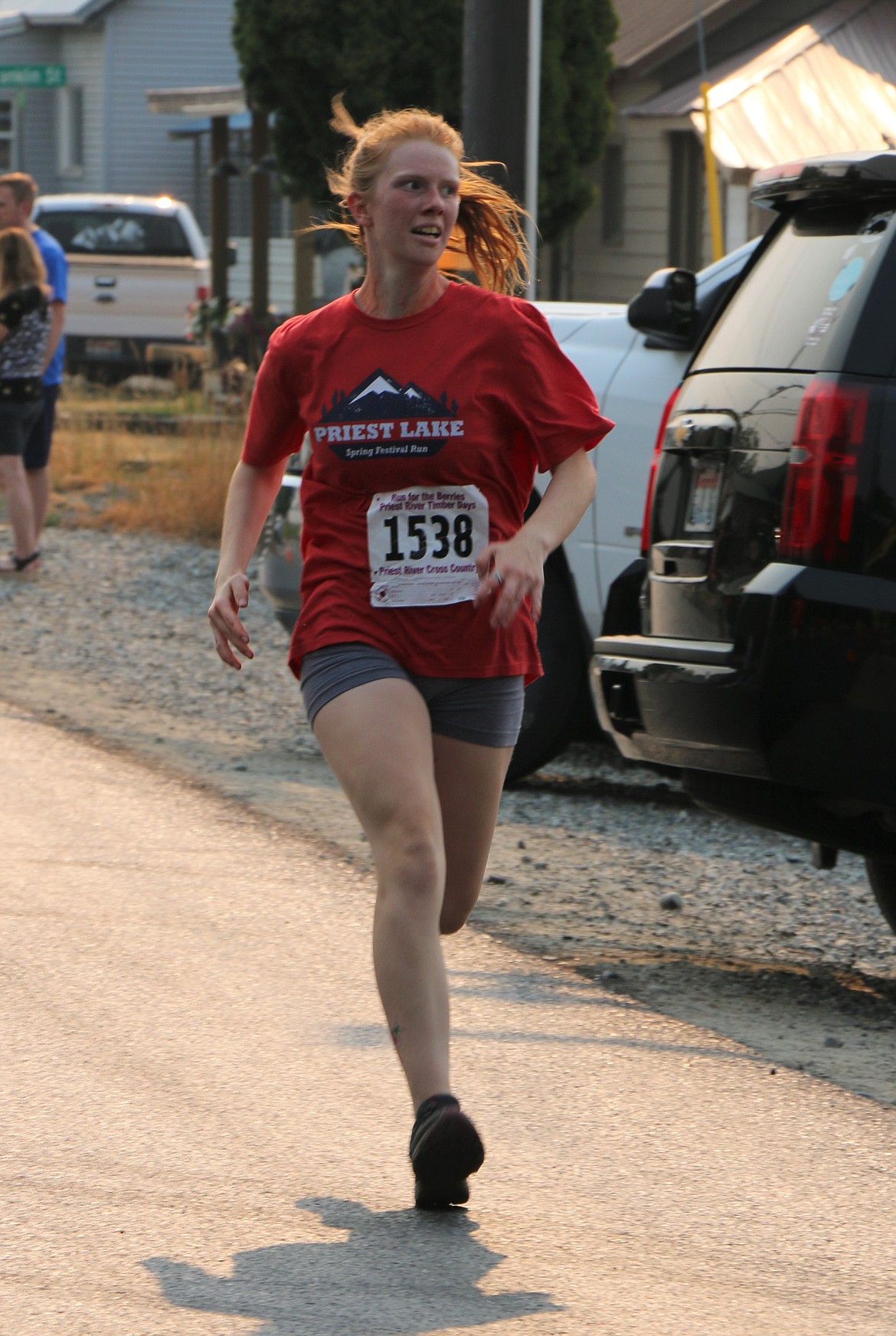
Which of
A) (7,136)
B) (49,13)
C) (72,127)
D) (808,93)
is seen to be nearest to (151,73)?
(49,13)

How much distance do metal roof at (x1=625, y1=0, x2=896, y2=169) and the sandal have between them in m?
6.85

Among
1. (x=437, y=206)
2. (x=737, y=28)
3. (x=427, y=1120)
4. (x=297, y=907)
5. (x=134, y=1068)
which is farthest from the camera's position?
(x=737, y=28)

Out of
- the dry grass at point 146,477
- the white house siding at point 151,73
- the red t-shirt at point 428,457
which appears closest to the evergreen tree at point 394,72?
the dry grass at point 146,477

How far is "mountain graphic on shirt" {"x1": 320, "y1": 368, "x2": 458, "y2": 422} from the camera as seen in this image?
4035 millimetres

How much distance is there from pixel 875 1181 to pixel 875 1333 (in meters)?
0.75

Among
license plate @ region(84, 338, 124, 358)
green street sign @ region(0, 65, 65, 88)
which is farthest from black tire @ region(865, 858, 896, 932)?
green street sign @ region(0, 65, 65, 88)

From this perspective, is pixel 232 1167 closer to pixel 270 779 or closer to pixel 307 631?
pixel 307 631

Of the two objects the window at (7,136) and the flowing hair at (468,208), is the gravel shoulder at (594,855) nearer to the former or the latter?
the flowing hair at (468,208)

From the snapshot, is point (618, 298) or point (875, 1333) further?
point (618, 298)

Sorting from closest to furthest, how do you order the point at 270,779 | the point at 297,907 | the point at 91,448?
the point at 297,907 → the point at 270,779 → the point at 91,448

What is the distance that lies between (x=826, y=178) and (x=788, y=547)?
0.90 metres

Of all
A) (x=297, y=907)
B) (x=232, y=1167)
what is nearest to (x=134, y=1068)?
(x=232, y=1167)

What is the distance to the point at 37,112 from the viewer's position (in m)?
40.2

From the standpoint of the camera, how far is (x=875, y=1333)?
350cm
